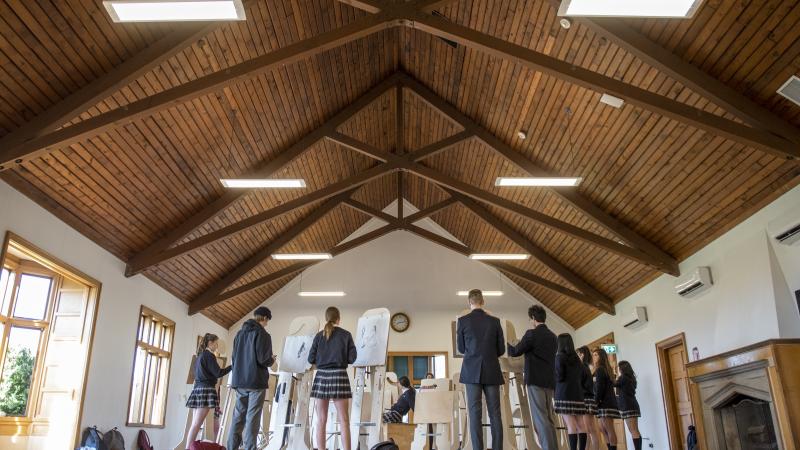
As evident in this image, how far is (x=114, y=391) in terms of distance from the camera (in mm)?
9055

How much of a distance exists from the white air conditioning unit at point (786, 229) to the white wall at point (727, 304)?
2.6 inches

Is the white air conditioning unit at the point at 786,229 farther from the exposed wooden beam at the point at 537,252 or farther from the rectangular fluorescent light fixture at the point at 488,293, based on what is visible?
the rectangular fluorescent light fixture at the point at 488,293

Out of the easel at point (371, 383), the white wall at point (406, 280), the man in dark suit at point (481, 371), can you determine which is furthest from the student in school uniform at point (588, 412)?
the white wall at point (406, 280)

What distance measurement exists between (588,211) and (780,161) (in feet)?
10.6

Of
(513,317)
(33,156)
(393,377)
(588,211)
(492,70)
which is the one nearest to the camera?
(33,156)

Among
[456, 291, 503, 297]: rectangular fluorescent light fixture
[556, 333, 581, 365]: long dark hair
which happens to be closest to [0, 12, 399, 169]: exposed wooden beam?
[556, 333, 581, 365]: long dark hair

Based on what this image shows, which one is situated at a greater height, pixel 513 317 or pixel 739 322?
pixel 513 317

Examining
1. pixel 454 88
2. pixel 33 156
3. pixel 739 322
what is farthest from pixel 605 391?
pixel 33 156

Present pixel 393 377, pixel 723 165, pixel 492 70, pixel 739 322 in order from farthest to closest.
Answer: pixel 393 377 → pixel 492 70 → pixel 739 322 → pixel 723 165

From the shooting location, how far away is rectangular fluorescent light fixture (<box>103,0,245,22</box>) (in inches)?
172

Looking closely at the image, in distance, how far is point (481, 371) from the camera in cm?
505

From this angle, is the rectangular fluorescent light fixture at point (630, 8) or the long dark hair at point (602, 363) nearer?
the rectangular fluorescent light fixture at point (630, 8)

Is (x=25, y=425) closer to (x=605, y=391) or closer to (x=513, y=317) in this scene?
(x=605, y=391)

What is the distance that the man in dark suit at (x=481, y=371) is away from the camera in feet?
16.3
